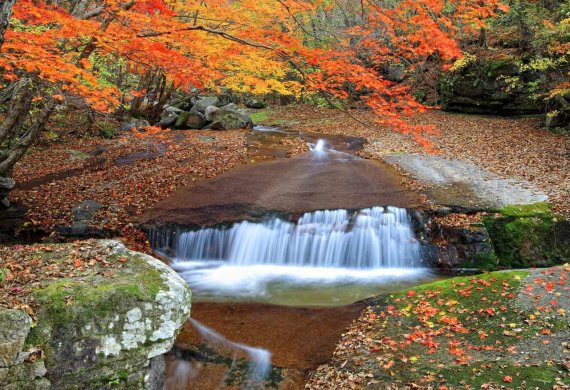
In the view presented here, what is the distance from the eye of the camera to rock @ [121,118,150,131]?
67.8ft

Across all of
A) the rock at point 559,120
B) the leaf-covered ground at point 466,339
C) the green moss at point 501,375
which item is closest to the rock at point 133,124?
the leaf-covered ground at point 466,339

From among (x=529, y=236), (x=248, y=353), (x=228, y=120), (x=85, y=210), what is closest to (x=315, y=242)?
(x=248, y=353)

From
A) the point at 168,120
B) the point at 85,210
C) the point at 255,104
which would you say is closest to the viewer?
the point at 85,210

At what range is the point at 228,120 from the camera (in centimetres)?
2206

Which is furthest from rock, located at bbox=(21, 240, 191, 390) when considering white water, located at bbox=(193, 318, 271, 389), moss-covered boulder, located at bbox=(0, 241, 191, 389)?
white water, located at bbox=(193, 318, 271, 389)

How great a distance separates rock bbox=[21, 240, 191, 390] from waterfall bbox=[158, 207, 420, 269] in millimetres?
4953

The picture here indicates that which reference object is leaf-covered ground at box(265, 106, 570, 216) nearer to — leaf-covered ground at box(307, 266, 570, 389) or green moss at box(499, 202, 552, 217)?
green moss at box(499, 202, 552, 217)

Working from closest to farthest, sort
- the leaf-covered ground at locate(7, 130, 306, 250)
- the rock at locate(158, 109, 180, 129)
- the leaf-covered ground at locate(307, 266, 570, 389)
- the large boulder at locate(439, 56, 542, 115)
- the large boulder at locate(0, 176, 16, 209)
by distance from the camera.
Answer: the leaf-covered ground at locate(307, 266, 570, 389)
the leaf-covered ground at locate(7, 130, 306, 250)
the large boulder at locate(0, 176, 16, 209)
the large boulder at locate(439, 56, 542, 115)
the rock at locate(158, 109, 180, 129)

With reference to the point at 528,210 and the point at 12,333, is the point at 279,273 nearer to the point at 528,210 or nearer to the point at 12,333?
the point at 528,210

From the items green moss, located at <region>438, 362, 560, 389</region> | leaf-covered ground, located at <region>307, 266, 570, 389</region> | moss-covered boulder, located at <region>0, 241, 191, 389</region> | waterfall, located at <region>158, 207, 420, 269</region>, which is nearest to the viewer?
moss-covered boulder, located at <region>0, 241, 191, 389</region>

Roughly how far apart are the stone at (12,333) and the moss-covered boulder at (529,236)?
8739 millimetres

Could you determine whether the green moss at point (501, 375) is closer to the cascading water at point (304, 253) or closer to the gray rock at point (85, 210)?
the cascading water at point (304, 253)

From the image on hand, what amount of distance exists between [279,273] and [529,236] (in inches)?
215

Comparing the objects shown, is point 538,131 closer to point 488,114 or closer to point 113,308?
point 488,114
